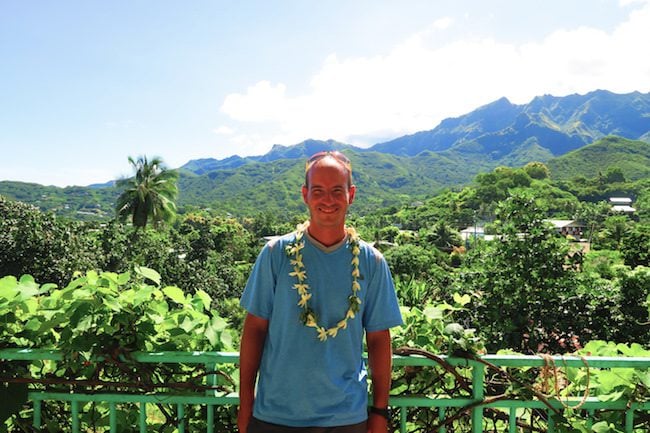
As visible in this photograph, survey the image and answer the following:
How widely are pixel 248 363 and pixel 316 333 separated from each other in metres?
0.24

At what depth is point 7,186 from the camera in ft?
490

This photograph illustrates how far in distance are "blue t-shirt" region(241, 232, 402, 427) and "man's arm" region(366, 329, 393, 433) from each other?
32 millimetres

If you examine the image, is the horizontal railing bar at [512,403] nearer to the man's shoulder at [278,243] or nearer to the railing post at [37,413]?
the man's shoulder at [278,243]

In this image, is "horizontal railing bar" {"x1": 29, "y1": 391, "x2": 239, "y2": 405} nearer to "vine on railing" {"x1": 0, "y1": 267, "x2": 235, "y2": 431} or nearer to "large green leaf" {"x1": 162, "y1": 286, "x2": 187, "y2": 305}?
"vine on railing" {"x1": 0, "y1": 267, "x2": 235, "y2": 431}

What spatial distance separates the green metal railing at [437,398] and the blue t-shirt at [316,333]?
0.61ft

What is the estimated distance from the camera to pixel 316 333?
54.7 inches

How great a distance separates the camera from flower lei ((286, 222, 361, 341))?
137cm

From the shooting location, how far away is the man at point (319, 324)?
4.49 ft

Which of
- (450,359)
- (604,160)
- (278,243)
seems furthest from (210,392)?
(604,160)

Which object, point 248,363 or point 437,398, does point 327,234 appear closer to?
point 248,363

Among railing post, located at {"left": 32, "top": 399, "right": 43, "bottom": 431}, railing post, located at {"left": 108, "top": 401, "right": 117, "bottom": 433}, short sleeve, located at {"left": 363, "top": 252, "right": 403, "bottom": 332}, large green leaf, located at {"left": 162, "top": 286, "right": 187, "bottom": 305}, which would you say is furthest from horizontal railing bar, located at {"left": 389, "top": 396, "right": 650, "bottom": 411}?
railing post, located at {"left": 32, "top": 399, "right": 43, "bottom": 431}

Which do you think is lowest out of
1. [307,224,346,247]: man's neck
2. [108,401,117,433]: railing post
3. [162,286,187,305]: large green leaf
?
[108,401,117,433]: railing post

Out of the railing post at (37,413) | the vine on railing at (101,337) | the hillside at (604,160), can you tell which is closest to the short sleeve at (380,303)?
the vine on railing at (101,337)

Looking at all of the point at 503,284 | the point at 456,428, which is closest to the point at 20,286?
the point at 456,428
